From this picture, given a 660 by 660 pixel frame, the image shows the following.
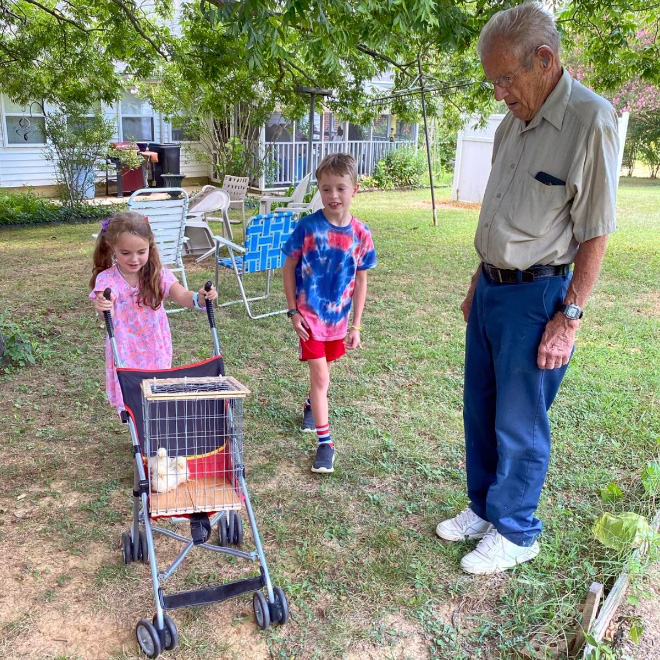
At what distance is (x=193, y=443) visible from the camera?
255 cm

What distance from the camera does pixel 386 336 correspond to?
556cm

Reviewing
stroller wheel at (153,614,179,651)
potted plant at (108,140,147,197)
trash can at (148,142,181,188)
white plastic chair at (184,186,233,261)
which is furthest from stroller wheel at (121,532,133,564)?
trash can at (148,142,181,188)

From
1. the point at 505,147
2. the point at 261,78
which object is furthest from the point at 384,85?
the point at 505,147

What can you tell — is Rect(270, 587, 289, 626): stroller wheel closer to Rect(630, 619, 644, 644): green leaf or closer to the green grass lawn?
the green grass lawn

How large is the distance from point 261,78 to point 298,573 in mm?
8509

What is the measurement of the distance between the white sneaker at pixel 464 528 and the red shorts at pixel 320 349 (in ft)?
→ 3.49

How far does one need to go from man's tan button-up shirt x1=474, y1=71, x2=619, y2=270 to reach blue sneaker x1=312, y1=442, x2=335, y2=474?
58.4 inches

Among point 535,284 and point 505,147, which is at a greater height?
point 505,147

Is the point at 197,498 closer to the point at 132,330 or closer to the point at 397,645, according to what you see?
the point at 397,645

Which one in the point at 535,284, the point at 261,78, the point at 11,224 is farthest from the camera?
the point at 11,224

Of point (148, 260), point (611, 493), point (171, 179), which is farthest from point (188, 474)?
point (171, 179)

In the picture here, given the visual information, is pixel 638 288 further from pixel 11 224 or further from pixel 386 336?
pixel 11 224

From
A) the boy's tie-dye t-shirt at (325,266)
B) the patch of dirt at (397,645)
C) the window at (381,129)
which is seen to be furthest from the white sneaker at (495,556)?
the window at (381,129)

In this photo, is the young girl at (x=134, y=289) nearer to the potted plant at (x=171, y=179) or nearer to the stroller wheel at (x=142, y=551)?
the stroller wheel at (x=142, y=551)
